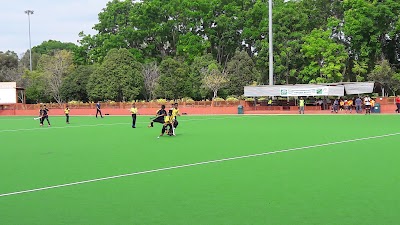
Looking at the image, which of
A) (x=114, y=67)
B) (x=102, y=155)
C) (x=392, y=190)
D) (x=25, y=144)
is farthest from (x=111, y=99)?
(x=392, y=190)

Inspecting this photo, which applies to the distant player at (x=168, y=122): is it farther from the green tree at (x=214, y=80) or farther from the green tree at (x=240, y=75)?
the green tree at (x=240, y=75)

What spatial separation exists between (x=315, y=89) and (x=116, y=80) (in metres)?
24.8

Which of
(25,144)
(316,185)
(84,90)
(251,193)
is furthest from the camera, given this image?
(84,90)

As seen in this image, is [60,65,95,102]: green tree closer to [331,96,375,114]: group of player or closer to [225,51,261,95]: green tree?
[225,51,261,95]: green tree

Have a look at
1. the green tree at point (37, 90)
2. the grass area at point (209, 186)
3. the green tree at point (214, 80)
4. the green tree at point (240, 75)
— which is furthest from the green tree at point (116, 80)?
the grass area at point (209, 186)

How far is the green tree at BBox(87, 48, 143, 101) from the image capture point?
58312mm

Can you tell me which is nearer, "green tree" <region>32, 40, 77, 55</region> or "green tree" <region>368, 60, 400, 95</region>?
"green tree" <region>368, 60, 400, 95</region>

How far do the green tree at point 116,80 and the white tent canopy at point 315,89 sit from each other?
54.9ft

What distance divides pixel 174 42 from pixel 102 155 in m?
65.6

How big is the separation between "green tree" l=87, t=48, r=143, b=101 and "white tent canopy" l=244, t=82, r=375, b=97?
659 inches

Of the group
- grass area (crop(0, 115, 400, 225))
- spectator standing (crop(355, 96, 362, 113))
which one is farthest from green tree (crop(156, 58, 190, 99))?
grass area (crop(0, 115, 400, 225))

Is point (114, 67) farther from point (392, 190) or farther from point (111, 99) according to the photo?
point (392, 190)

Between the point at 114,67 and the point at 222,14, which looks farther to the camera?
the point at 222,14

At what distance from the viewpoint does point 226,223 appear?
652cm
